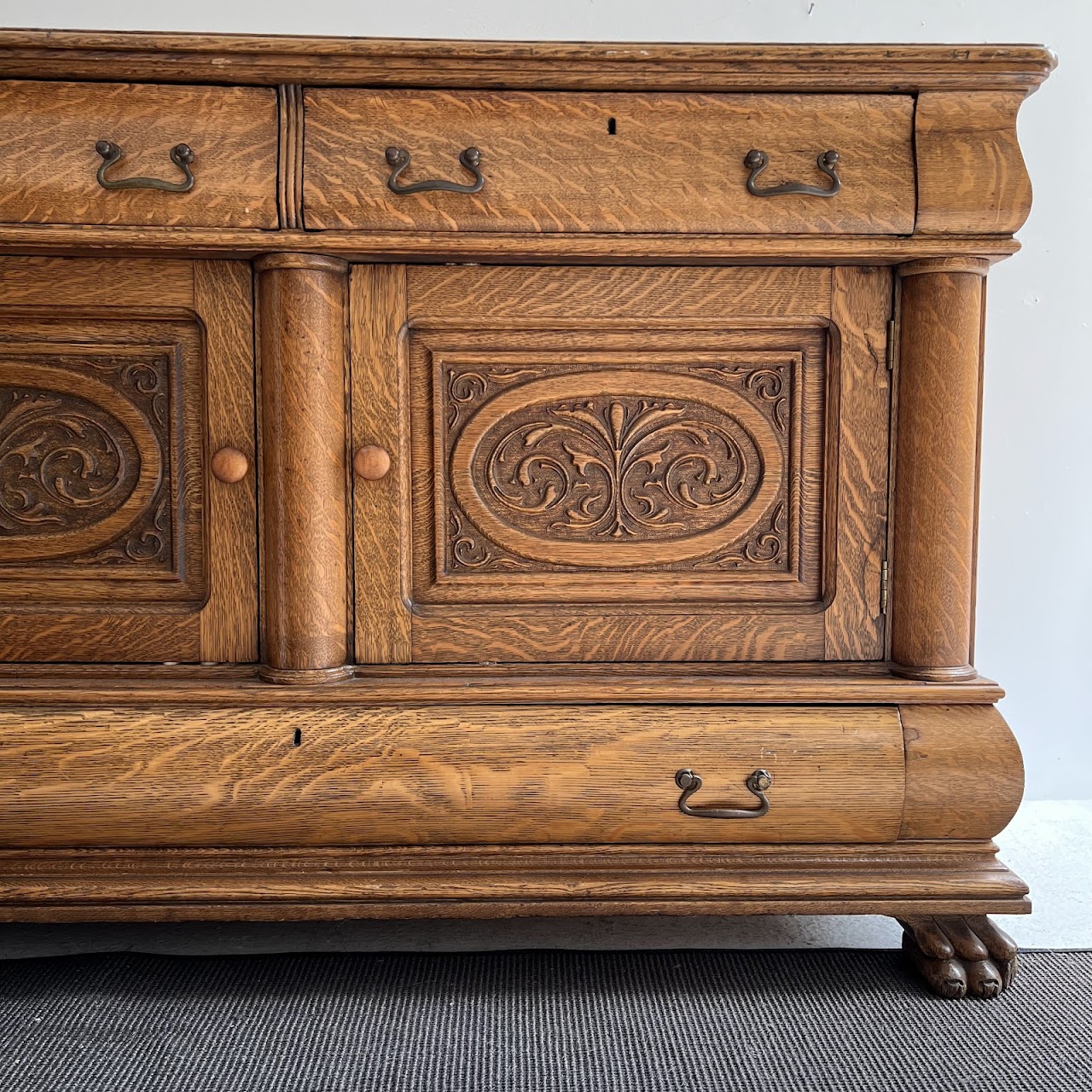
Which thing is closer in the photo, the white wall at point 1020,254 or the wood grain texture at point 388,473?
the wood grain texture at point 388,473

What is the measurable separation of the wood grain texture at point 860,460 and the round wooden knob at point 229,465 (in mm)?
818

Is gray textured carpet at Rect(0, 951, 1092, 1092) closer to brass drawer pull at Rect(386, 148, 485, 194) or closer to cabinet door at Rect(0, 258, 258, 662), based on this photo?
cabinet door at Rect(0, 258, 258, 662)

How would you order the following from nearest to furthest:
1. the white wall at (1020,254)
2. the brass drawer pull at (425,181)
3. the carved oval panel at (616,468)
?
the brass drawer pull at (425,181)
the carved oval panel at (616,468)
the white wall at (1020,254)

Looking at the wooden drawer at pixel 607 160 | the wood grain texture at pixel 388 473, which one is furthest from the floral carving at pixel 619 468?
the wooden drawer at pixel 607 160

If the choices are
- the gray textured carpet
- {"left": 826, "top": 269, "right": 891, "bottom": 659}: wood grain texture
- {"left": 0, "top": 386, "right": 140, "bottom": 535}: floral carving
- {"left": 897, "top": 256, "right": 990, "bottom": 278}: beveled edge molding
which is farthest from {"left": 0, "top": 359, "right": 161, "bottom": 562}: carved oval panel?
{"left": 897, "top": 256, "right": 990, "bottom": 278}: beveled edge molding

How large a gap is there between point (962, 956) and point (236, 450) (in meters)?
1.20

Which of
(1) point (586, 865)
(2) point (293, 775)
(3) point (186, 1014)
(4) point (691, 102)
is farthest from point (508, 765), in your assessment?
(4) point (691, 102)

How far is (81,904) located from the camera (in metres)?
1.26

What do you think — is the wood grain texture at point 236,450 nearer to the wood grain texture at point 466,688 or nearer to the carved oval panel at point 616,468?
the wood grain texture at point 466,688

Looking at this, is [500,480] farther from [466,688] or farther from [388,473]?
[466,688]

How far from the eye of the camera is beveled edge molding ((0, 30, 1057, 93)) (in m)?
1.20

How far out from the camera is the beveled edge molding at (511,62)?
1202 millimetres

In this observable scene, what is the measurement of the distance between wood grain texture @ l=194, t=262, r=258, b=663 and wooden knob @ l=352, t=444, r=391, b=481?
0.48 ft

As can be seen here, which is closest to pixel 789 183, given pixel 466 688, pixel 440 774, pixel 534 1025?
pixel 466 688
